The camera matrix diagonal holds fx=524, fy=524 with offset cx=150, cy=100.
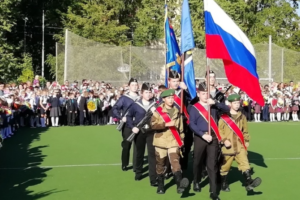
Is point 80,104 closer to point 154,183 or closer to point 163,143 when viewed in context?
point 154,183

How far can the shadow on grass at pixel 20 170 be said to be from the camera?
8844mm

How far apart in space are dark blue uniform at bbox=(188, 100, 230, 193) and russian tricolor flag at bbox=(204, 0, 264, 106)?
56 cm

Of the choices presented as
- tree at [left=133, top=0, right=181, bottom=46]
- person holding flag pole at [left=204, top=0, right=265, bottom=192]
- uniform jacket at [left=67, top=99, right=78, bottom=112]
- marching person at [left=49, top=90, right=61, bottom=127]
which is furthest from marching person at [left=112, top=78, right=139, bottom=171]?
tree at [left=133, top=0, right=181, bottom=46]

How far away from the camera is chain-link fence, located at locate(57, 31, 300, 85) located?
2711 centimetres

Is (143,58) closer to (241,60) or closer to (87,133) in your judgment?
(87,133)

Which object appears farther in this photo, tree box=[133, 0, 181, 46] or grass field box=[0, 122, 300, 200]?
tree box=[133, 0, 181, 46]

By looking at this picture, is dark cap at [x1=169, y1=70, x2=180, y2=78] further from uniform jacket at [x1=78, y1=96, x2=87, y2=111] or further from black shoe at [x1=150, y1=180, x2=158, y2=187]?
uniform jacket at [x1=78, y1=96, x2=87, y2=111]

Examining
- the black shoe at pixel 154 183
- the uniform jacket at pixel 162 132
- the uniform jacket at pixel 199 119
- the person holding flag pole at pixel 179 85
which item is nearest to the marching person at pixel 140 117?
→ the person holding flag pole at pixel 179 85

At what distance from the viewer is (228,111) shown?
8.85 metres

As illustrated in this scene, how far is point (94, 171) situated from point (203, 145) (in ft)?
10.6

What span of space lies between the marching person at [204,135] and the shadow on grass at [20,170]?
8.35 feet

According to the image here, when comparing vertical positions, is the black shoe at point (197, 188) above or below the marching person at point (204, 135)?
below

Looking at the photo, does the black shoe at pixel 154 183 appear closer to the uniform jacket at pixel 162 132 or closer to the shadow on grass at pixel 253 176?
the uniform jacket at pixel 162 132

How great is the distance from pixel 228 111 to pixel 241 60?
89cm
